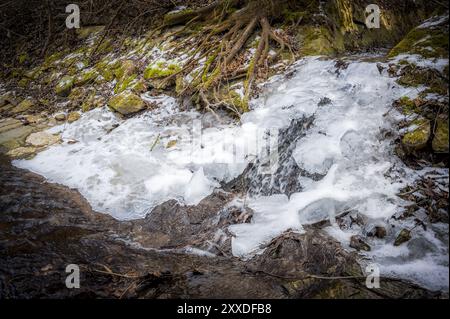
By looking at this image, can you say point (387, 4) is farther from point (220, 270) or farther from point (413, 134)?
point (220, 270)

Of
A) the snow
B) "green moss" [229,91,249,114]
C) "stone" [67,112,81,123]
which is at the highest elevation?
the snow

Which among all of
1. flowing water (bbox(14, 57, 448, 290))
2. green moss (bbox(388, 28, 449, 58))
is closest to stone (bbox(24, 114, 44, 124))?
flowing water (bbox(14, 57, 448, 290))

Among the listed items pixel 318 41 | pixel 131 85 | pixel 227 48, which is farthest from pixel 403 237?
pixel 131 85

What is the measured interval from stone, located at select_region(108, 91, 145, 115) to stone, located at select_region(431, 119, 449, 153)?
4.73m

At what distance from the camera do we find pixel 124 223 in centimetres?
400

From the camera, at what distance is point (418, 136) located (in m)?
3.38

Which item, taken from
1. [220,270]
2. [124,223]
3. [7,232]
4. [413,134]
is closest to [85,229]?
[124,223]

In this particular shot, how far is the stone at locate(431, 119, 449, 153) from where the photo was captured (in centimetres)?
323

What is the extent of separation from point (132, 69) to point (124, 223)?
3968 mm

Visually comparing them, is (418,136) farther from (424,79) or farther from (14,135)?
(14,135)

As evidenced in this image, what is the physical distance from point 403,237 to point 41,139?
6.08 metres

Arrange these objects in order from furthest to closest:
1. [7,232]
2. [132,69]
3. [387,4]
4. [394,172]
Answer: [387,4] → [132,69] → [7,232] → [394,172]

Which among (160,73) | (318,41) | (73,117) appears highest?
(318,41)

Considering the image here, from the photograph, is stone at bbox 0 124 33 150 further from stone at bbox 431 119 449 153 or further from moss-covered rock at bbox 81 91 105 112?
stone at bbox 431 119 449 153
